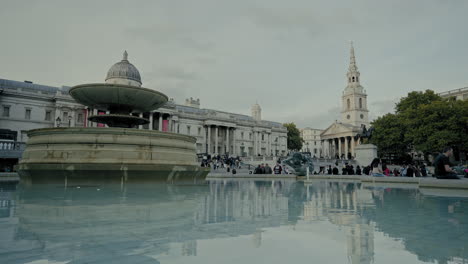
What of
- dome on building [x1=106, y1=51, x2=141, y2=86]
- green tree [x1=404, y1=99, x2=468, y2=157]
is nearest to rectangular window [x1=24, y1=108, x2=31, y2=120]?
dome on building [x1=106, y1=51, x2=141, y2=86]

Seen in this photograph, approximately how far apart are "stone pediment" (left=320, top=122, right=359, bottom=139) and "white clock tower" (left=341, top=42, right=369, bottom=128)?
522cm

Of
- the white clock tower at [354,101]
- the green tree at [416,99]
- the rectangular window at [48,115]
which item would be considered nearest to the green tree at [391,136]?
the green tree at [416,99]

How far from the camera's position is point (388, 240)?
10.9 feet

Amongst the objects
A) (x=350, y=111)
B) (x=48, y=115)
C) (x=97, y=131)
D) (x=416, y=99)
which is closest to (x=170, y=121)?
(x=48, y=115)

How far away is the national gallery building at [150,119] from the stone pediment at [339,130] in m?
11.7

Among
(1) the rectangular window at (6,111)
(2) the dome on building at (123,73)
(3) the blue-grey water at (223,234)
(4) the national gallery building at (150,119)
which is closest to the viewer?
(3) the blue-grey water at (223,234)

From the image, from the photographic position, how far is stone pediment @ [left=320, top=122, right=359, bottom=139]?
233 feet

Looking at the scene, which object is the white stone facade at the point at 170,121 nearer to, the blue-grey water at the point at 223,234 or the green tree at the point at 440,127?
the blue-grey water at the point at 223,234

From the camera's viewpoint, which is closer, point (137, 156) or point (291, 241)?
point (291, 241)

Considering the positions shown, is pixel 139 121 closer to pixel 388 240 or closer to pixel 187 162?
pixel 187 162

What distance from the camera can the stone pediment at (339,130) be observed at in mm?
71062

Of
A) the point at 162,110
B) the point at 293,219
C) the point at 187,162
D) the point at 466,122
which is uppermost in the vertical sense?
the point at 162,110

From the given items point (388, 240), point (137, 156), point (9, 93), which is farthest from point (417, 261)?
point (9, 93)

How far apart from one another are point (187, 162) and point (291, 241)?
27.8 ft
